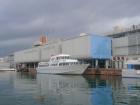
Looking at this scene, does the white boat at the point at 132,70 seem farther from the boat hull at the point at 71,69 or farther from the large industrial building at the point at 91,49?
the large industrial building at the point at 91,49

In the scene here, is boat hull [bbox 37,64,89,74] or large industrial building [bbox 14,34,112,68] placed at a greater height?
large industrial building [bbox 14,34,112,68]

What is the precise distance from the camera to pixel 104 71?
10850cm

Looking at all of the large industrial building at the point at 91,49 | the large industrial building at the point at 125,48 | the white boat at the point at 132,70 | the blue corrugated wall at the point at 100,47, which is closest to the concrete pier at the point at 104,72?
the white boat at the point at 132,70

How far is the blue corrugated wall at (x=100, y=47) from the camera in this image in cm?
12544

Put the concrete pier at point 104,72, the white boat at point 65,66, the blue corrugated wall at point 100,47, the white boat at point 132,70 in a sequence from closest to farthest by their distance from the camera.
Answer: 1. the white boat at point 132,70
2. the concrete pier at point 104,72
3. the white boat at point 65,66
4. the blue corrugated wall at point 100,47

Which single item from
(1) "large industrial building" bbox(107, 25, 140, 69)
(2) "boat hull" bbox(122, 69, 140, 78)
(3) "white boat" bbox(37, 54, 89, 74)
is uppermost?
(1) "large industrial building" bbox(107, 25, 140, 69)

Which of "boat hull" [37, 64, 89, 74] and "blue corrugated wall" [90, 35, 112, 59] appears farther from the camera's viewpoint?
"blue corrugated wall" [90, 35, 112, 59]

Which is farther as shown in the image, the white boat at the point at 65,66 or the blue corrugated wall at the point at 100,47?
the blue corrugated wall at the point at 100,47

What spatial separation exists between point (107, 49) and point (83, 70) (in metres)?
21.9

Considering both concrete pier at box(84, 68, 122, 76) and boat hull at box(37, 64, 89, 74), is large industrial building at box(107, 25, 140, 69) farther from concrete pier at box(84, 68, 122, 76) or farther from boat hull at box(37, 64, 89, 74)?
boat hull at box(37, 64, 89, 74)

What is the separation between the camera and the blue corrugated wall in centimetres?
12544

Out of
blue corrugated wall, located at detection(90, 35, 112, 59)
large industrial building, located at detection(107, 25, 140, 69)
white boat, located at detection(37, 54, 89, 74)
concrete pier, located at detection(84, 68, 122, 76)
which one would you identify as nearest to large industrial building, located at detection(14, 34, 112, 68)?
blue corrugated wall, located at detection(90, 35, 112, 59)

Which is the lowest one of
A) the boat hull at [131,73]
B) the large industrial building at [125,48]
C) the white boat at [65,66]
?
the boat hull at [131,73]

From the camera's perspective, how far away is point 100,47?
127125 mm
